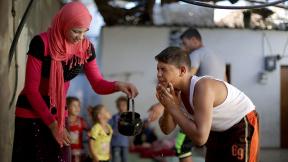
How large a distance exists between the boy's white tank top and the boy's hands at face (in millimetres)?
126

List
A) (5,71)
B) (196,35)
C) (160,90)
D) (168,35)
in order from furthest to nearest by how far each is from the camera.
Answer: (168,35) < (196,35) < (5,71) < (160,90)

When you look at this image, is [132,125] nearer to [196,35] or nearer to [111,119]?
[196,35]

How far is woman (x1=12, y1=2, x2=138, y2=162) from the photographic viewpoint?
2777 millimetres

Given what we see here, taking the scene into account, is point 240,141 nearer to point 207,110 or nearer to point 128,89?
point 207,110

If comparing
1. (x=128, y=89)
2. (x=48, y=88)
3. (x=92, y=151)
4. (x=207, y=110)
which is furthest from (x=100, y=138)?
(x=207, y=110)

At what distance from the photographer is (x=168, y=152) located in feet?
30.5

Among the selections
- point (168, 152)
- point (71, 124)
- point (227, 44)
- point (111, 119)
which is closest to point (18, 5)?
point (71, 124)

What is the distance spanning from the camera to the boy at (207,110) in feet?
8.22

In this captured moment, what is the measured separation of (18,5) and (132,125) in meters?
2.10

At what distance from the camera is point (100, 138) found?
5988mm

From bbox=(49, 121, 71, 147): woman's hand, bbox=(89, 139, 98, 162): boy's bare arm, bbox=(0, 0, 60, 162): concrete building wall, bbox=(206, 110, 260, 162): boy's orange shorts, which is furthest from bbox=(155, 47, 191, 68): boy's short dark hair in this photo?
bbox=(89, 139, 98, 162): boy's bare arm

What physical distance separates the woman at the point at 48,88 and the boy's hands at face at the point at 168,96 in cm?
63

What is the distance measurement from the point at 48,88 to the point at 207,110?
1.03 meters

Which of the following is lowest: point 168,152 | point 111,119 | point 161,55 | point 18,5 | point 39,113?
point 168,152
